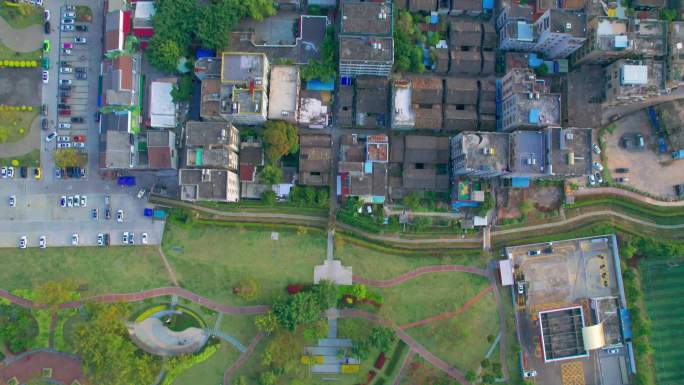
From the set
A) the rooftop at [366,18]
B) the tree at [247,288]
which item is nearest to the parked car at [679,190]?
the rooftop at [366,18]

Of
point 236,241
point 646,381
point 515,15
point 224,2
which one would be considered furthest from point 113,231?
point 646,381

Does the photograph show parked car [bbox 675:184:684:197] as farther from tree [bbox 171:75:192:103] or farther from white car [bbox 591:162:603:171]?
tree [bbox 171:75:192:103]

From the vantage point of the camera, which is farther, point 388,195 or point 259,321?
point 388,195

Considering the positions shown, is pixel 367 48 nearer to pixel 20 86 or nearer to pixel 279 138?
pixel 279 138

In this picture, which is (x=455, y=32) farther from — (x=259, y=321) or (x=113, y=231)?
(x=113, y=231)

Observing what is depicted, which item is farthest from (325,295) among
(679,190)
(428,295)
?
(679,190)

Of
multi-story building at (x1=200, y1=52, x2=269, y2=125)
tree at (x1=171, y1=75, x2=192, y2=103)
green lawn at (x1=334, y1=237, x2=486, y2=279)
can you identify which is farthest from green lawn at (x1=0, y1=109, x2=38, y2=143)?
green lawn at (x1=334, y1=237, x2=486, y2=279)

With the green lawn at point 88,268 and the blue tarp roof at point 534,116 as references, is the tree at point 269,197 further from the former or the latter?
the blue tarp roof at point 534,116

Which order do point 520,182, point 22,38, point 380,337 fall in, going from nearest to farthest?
point 380,337
point 520,182
point 22,38
